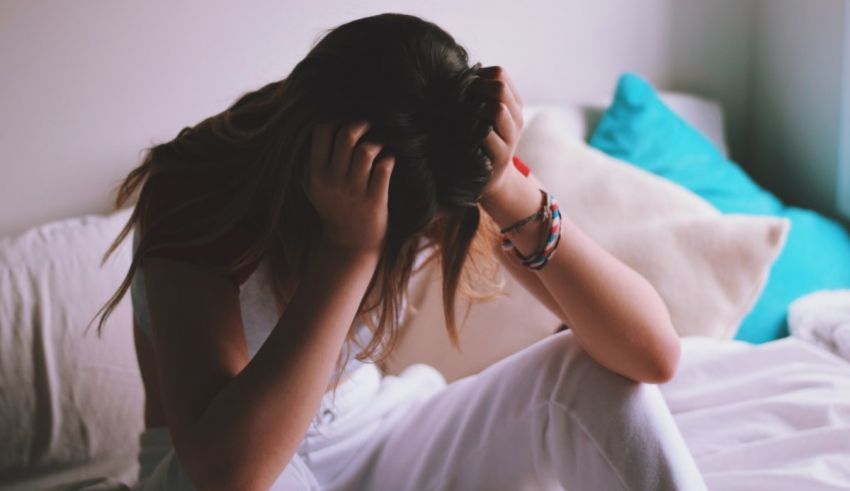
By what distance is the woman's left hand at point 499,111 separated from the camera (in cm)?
69

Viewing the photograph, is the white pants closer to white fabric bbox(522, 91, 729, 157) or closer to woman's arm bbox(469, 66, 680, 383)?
woman's arm bbox(469, 66, 680, 383)

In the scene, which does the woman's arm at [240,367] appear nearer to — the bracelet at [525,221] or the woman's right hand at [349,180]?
→ the woman's right hand at [349,180]

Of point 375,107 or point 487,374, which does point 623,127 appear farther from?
point 375,107

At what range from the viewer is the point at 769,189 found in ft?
5.86

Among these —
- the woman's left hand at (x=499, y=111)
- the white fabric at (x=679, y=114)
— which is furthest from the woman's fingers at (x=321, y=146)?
the white fabric at (x=679, y=114)

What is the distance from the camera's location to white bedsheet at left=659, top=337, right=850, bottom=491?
89 centimetres

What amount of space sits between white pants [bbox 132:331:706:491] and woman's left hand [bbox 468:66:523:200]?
233 mm

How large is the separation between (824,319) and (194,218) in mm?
921

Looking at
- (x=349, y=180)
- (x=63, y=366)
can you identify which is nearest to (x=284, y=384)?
(x=349, y=180)

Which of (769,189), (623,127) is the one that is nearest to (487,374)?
(623,127)

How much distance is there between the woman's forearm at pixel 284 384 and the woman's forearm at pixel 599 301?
0.55 feet

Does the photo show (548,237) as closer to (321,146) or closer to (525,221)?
(525,221)

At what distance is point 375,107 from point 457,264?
10.0 inches

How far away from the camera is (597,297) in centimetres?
82
